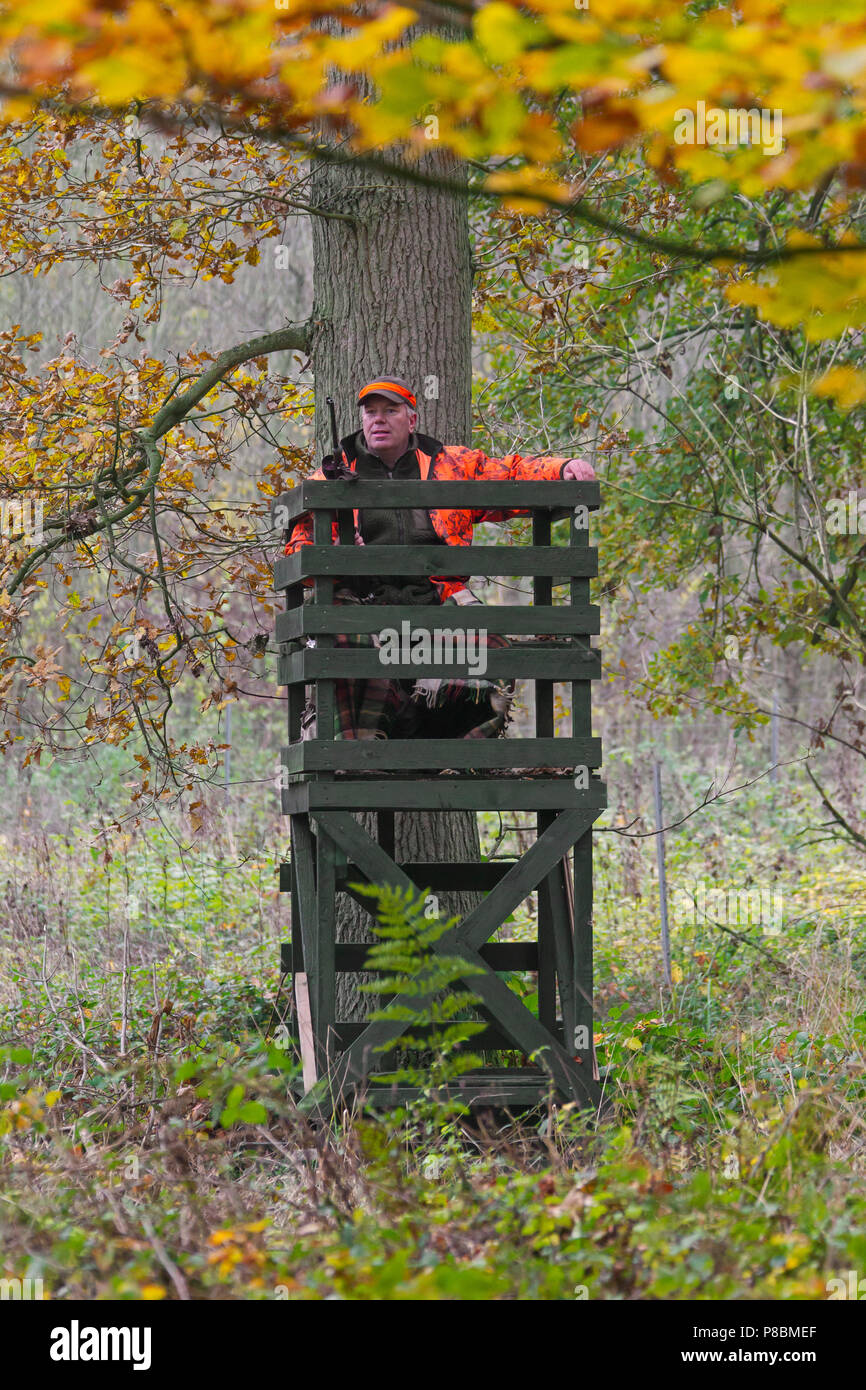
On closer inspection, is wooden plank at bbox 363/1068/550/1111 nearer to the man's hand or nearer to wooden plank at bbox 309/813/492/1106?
wooden plank at bbox 309/813/492/1106

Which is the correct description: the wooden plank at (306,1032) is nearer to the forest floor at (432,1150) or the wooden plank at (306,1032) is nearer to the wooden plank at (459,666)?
the forest floor at (432,1150)

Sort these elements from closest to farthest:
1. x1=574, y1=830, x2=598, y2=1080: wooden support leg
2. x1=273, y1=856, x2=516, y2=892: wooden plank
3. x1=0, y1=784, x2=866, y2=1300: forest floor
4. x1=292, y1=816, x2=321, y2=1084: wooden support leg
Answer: x1=0, y1=784, x2=866, y2=1300: forest floor < x1=574, y1=830, x2=598, y2=1080: wooden support leg < x1=292, y1=816, x2=321, y2=1084: wooden support leg < x1=273, y1=856, x2=516, y2=892: wooden plank

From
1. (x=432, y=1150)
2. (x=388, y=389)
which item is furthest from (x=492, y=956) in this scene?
(x=388, y=389)

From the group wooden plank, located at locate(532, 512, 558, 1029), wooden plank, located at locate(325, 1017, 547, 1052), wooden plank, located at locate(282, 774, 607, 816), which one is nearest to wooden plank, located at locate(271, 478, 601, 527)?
wooden plank, located at locate(532, 512, 558, 1029)

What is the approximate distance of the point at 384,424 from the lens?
657cm

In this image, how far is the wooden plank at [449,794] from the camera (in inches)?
230

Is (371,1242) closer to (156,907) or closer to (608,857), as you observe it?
(156,907)

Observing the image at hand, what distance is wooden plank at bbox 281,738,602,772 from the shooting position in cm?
584

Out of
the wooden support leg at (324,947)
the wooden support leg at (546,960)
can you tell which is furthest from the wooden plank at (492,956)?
the wooden support leg at (324,947)

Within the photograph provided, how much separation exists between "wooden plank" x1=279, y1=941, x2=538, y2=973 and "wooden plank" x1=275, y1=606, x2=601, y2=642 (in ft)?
5.19

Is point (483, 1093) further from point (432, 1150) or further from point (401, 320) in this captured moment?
point (401, 320)

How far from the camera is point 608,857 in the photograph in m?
13.1

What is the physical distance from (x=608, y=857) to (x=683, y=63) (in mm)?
10864

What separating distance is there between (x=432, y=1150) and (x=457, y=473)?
2.91 metres
